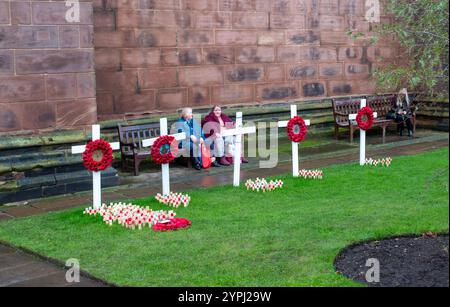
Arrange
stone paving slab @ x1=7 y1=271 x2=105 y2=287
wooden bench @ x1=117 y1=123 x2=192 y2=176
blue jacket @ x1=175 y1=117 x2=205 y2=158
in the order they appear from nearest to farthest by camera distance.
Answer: stone paving slab @ x1=7 y1=271 x2=105 y2=287 < wooden bench @ x1=117 y1=123 x2=192 y2=176 < blue jacket @ x1=175 y1=117 x2=205 y2=158

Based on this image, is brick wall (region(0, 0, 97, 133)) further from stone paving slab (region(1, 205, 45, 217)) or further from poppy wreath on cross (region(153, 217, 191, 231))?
poppy wreath on cross (region(153, 217, 191, 231))

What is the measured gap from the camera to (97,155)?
977cm

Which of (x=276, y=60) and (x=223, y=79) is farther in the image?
(x=276, y=60)

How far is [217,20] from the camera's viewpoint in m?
15.5

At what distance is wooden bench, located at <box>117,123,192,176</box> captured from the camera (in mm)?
12852

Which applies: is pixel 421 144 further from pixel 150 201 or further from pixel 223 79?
pixel 150 201

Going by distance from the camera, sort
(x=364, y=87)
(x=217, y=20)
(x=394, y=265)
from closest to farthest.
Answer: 1. (x=394, y=265)
2. (x=217, y=20)
3. (x=364, y=87)

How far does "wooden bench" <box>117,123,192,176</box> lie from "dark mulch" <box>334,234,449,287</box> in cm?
609

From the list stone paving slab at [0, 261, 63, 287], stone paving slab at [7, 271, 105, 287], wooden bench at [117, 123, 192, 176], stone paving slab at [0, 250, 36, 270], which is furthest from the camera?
wooden bench at [117, 123, 192, 176]

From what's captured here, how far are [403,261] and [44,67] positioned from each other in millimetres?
6627

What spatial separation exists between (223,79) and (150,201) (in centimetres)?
610

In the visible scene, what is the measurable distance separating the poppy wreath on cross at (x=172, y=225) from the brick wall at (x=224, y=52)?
5.78m

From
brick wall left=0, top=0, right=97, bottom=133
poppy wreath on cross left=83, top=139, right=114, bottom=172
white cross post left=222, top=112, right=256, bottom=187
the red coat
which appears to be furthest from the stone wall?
white cross post left=222, top=112, right=256, bottom=187
